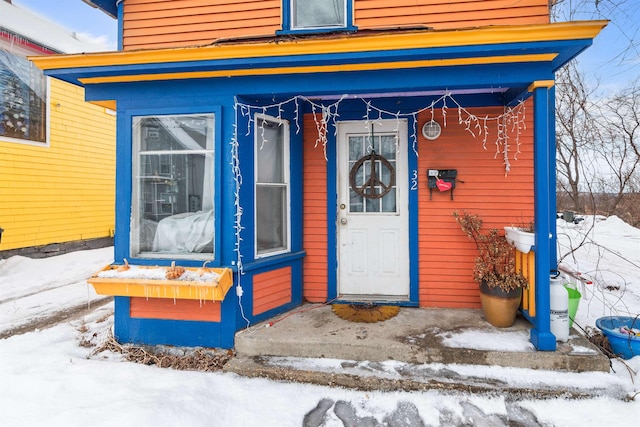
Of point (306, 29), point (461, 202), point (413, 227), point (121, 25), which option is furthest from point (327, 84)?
point (121, 25)

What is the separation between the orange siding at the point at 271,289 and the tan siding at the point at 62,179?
656cm

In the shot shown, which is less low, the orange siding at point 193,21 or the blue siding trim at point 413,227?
the orange siding at point 193,21

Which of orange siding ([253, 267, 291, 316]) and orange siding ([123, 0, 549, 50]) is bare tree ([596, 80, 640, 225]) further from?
orange siding ([253, 267, 291, 316])

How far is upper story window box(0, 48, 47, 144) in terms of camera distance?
7.47 metres

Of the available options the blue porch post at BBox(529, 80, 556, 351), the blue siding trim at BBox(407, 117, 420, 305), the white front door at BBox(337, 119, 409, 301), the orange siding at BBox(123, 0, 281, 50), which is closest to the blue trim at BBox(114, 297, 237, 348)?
the white front door at BBox(337, 119, 409, 301)

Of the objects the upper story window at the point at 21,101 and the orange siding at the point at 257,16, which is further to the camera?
the upper story window at the point at 21,101

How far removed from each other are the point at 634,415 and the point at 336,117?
12.3 ft

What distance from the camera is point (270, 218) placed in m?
4.08

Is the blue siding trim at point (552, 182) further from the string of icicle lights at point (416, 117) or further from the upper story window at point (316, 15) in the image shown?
the upper story window at point (316, 15)

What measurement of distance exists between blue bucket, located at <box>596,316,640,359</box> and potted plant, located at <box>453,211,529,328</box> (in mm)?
736

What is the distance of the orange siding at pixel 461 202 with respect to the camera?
13.5ft

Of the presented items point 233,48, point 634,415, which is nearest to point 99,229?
point 233,48

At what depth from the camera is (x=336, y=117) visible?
176 inches

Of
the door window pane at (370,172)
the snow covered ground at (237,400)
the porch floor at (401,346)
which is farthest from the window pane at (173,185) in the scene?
the door window pane at (370,172)
